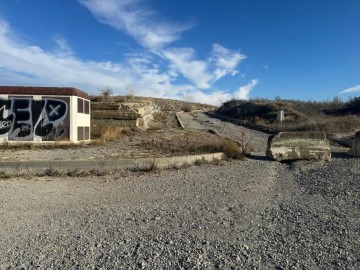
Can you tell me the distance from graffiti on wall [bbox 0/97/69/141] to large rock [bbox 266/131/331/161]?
9281 mm

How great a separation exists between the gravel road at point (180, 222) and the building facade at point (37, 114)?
7.01m

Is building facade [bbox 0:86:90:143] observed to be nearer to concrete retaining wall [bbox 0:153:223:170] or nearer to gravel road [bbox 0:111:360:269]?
concrete retaining wall [bbox 0:153:223:170]

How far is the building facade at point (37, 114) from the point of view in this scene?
16703 mm

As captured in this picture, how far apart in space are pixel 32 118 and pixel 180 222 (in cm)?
1247

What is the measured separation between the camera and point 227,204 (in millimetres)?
7664

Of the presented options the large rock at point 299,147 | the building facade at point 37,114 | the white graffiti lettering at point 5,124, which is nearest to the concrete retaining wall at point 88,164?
the large rock at point 299,147

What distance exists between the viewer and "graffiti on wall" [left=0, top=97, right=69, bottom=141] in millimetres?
16703

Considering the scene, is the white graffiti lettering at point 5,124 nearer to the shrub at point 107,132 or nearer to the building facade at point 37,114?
the building facade at point 37,114

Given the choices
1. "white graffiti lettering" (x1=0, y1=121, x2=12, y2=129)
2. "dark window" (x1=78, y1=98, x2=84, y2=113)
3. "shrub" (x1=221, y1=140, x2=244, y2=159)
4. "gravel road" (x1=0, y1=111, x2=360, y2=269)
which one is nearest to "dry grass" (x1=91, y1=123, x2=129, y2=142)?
"dark window" (x1=78, y1=98, x2=84, y2=113)

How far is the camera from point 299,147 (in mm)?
13984

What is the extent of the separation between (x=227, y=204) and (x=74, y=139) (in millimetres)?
11356

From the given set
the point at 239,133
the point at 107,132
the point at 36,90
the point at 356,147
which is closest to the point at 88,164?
the point at 36,90

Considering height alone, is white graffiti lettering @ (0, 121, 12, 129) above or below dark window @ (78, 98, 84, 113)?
below

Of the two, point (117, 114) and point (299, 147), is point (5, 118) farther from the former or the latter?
point (299, 147)
